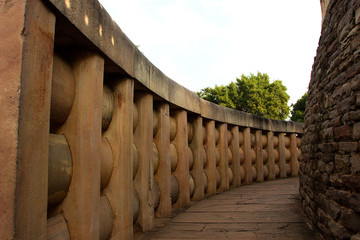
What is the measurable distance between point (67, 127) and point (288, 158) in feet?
30.0

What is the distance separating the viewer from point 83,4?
2.21 m

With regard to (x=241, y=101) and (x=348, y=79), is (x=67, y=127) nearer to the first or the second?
(x=348, y=79)

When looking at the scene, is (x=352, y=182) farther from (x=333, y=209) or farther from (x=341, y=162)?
(x=333, y=209)

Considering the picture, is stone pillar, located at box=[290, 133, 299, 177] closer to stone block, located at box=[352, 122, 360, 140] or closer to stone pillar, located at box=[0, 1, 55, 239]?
stone block, located at box=[352, 122, 360, 140]

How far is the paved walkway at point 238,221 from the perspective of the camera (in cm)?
358

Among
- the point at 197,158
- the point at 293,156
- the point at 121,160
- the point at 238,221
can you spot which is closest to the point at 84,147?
the point at 121,160

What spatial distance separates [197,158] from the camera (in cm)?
611

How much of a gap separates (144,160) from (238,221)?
5.07 feet

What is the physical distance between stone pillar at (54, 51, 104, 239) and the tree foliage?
25.7 meters

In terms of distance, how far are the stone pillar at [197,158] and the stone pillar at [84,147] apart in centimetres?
374

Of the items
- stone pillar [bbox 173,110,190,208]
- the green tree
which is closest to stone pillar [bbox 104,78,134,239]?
stone pillar [bbox 173,110,190,208]

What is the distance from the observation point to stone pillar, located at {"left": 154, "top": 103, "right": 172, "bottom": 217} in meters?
4.48

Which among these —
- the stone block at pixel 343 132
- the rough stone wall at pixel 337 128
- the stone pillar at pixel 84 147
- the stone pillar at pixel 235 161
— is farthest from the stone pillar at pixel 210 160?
the stone pillar at pixel 84 147

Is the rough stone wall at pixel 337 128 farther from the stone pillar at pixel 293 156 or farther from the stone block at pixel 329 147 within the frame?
the stone pillar at pixel 293 156
